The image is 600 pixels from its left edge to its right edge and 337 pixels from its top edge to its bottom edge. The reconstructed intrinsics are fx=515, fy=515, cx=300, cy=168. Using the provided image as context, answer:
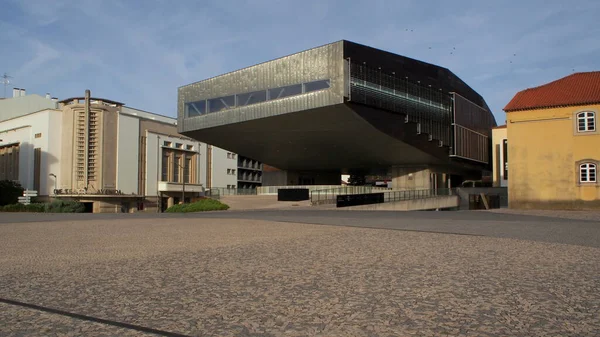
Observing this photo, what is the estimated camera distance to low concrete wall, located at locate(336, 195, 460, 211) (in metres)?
38.4

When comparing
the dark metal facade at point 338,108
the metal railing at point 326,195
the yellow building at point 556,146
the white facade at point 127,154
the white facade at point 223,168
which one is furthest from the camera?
the white facade at point 223,168

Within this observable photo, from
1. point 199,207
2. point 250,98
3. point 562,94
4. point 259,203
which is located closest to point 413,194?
point 259,203

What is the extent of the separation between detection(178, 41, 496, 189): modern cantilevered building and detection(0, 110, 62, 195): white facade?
22.1m

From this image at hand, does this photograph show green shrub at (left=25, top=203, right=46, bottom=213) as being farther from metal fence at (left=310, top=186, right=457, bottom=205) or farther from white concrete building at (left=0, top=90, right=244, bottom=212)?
metal fence at (left=310, top=186, right=457, bottom=205)

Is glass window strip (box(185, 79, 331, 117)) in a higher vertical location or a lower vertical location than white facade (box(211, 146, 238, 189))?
higher

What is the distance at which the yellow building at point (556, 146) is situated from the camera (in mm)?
30156

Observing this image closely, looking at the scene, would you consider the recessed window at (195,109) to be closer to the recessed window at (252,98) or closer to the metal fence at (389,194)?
the recessed window at (252,98)

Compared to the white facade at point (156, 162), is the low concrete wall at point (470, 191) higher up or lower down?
lower down

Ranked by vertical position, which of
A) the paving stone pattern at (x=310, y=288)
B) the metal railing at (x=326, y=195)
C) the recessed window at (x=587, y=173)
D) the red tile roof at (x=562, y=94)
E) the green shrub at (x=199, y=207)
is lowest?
the paving stone pattern at (x=310, y=288)

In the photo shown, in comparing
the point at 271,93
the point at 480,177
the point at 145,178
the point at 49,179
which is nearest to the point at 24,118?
the point at 49,179

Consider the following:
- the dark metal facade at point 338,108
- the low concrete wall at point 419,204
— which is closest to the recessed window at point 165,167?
the dark metal facade at point 338,108

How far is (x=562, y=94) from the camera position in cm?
3181

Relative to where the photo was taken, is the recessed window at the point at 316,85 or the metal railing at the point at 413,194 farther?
the metal railing at the point at 413,194

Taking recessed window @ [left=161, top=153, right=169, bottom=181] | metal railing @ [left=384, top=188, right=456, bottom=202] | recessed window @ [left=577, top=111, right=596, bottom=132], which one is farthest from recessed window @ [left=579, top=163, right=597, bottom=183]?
recessed window @ [left=161, top=153, right=169, bottom=181]
